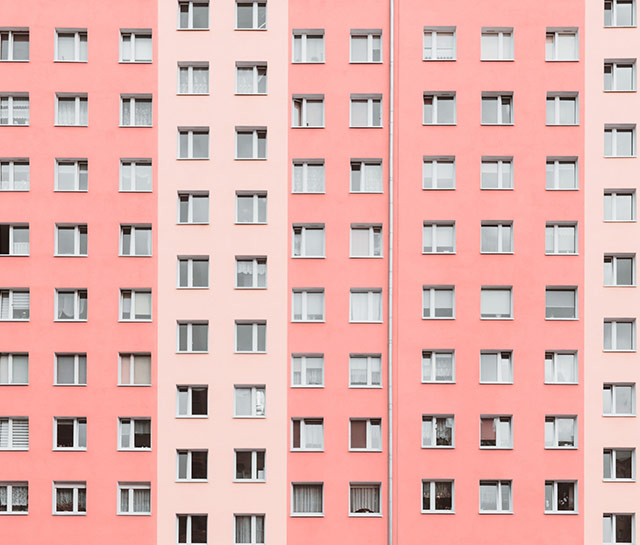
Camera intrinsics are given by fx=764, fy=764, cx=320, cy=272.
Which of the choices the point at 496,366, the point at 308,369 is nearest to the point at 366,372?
the point at 308,369

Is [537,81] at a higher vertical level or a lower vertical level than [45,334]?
higher

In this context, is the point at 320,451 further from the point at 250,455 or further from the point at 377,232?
the point at 377,232

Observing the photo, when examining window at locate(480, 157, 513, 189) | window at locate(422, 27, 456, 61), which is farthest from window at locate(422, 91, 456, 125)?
window at locate(480, 157, 513, 189)

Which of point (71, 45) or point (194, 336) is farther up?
point (71, 45)

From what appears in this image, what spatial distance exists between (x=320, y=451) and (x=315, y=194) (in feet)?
31.6

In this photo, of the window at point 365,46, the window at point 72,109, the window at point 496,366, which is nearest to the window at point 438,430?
the window at point 496,366

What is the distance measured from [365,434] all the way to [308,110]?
1254 centimetres

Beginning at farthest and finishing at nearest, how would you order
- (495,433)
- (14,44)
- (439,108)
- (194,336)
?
(14,44)
(439,108)
(194,336)
(495,433)

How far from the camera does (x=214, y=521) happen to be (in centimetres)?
2822

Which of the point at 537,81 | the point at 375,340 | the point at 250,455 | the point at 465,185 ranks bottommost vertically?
the point at 250,455

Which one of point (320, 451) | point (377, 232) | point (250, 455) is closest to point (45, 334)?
point (250, 455)

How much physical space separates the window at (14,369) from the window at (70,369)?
114 centimetres

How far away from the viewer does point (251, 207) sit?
1153 inches

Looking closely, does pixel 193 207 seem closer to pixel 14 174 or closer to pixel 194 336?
pixel 194 336
